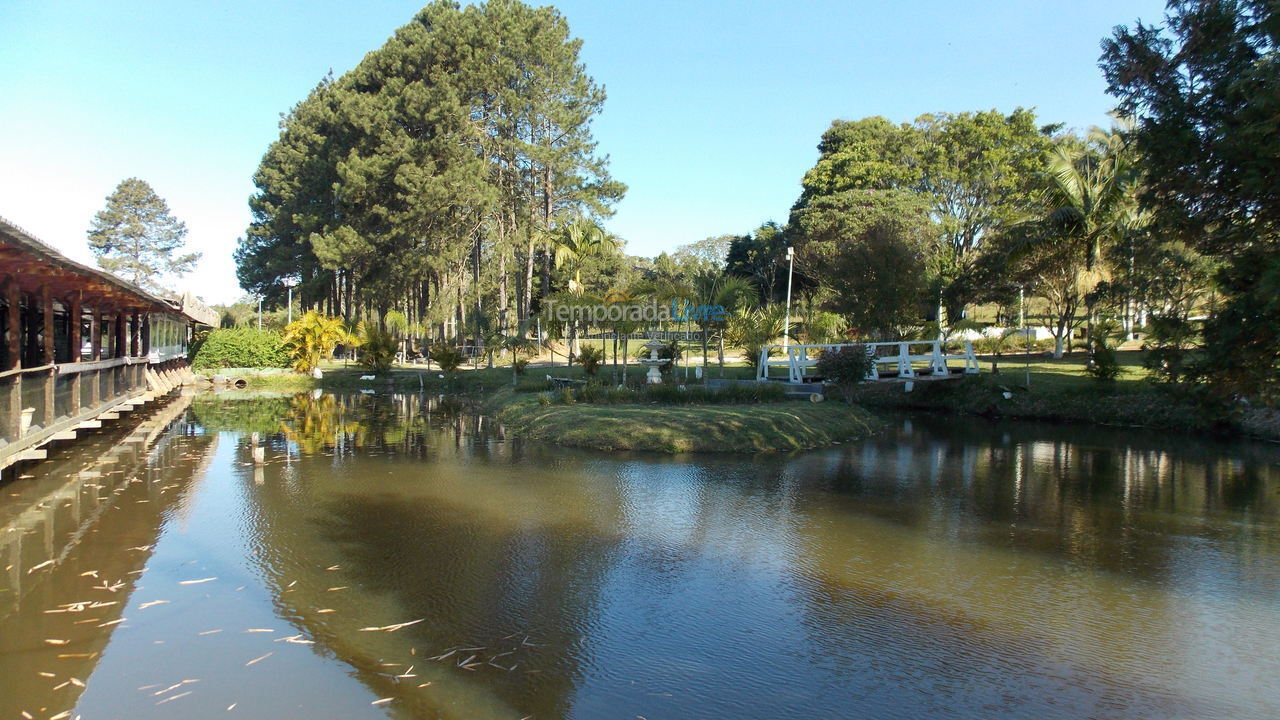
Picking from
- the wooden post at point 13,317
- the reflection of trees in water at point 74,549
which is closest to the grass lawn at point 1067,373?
the reflection of trees in water at point 74,549

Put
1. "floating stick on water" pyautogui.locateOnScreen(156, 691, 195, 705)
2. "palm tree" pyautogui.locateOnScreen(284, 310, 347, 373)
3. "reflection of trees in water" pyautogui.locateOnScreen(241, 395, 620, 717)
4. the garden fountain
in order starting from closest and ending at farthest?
"floating stick on water" pyautogui.locateOnScreen(156, 691, 195, 705), "reflection of trees in water" pyautogui.locateOnScreen(241, 395, 620, 717), the garden fountain, "palm tree" pyautogui.locateOnScreen(284, 310, 347, 373)

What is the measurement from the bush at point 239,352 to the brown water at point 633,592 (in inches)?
1039

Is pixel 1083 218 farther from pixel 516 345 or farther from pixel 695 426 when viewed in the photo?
pixel 516 345

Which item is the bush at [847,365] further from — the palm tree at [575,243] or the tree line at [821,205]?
the palm tree at [575,243]

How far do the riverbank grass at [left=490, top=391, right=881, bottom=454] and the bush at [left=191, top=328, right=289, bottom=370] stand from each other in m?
23.9

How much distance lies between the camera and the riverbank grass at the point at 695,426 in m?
15.6

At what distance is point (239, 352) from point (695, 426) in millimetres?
30475

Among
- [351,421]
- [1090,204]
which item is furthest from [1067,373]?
[351,421]

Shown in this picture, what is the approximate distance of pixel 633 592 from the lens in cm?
701

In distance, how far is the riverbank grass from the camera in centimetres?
1559

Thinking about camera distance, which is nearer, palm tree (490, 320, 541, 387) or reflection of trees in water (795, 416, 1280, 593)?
reflection of trees in water (795, 416, 1280, 593)

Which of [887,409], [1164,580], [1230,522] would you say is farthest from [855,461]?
[887,409]

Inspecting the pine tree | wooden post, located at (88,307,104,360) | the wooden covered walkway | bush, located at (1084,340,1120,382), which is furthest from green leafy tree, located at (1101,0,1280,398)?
the pine tree

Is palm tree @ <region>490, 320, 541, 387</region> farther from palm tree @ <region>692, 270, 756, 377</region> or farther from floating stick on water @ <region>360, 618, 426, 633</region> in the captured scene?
floating stick on water @ <region>360, 618, 426, 633</region>
